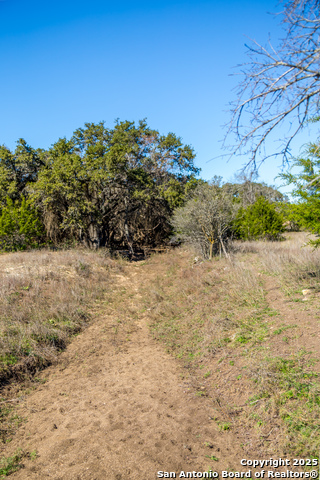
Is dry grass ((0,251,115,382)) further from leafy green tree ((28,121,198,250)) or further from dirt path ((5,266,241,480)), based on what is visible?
leafy green tree ((28,121,198,250))

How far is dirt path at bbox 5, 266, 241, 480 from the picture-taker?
313 centimetres

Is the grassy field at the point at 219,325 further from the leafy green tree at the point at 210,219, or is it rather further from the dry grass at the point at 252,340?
the leafy green tree at the point at 210,219

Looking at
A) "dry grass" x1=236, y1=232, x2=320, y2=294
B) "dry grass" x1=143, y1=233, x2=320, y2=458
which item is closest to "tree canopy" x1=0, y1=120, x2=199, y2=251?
"dry grass" x1=143, y1=233, x2=320, y2=458

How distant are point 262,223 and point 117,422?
15802mm

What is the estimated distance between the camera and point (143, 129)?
19.6m

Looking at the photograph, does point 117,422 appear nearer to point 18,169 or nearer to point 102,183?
point 102,183

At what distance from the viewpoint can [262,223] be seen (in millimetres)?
17453

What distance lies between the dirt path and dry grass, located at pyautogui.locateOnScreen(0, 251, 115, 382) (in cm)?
58

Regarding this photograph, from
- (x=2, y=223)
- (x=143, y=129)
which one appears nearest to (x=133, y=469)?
(x=2, y=223)

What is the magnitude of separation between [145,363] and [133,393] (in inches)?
42.9

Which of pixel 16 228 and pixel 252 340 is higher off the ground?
pixel 16 228

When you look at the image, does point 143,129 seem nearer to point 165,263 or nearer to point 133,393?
point 165,263

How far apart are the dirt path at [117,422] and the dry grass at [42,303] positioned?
58 centimetres

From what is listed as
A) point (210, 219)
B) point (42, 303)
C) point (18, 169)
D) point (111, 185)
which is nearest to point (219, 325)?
point (42, 303)
